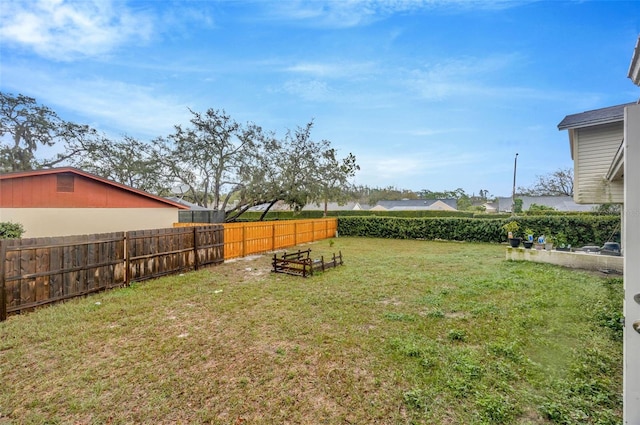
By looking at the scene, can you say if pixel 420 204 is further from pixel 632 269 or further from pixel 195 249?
pixel 632 269

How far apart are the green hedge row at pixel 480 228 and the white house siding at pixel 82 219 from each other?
1147 cm

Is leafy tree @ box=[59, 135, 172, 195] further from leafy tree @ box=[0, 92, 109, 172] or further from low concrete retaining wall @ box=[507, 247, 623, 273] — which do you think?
low concrete retaining wall @ box=[507, 247, 623, 273]

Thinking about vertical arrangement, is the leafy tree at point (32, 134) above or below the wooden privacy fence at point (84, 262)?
above

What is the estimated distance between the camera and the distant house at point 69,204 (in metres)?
8.38

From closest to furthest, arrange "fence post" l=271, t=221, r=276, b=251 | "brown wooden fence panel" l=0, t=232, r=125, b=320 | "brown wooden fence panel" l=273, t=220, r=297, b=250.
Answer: "brown wooden fence panel" l=0, t=232, r=125, b=320 → "fence post" l=271, t=221, r=276, b=251 → "brown wooden fence panel" l=273, t=220, r=297, b=250

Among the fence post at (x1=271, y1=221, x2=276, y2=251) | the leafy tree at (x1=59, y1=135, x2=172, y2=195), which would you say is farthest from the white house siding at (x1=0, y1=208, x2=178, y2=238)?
the leafy tree at (x1=59, y1=135, x2=172, y2=195)

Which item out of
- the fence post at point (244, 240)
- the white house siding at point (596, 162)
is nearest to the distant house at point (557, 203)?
the white house siding at point (596, 162)

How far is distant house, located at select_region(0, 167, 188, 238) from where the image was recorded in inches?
330

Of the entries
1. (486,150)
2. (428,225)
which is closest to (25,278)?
(428,225)

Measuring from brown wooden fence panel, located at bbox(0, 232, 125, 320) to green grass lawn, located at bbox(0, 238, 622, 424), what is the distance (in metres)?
0.28

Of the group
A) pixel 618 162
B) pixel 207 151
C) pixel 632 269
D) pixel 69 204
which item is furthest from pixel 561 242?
pixel 207 151

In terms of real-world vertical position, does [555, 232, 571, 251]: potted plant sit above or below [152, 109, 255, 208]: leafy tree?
below

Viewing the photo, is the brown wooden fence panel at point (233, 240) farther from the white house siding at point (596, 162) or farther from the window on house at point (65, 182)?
the white house siding at point (596, 162)

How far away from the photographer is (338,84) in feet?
43.2
